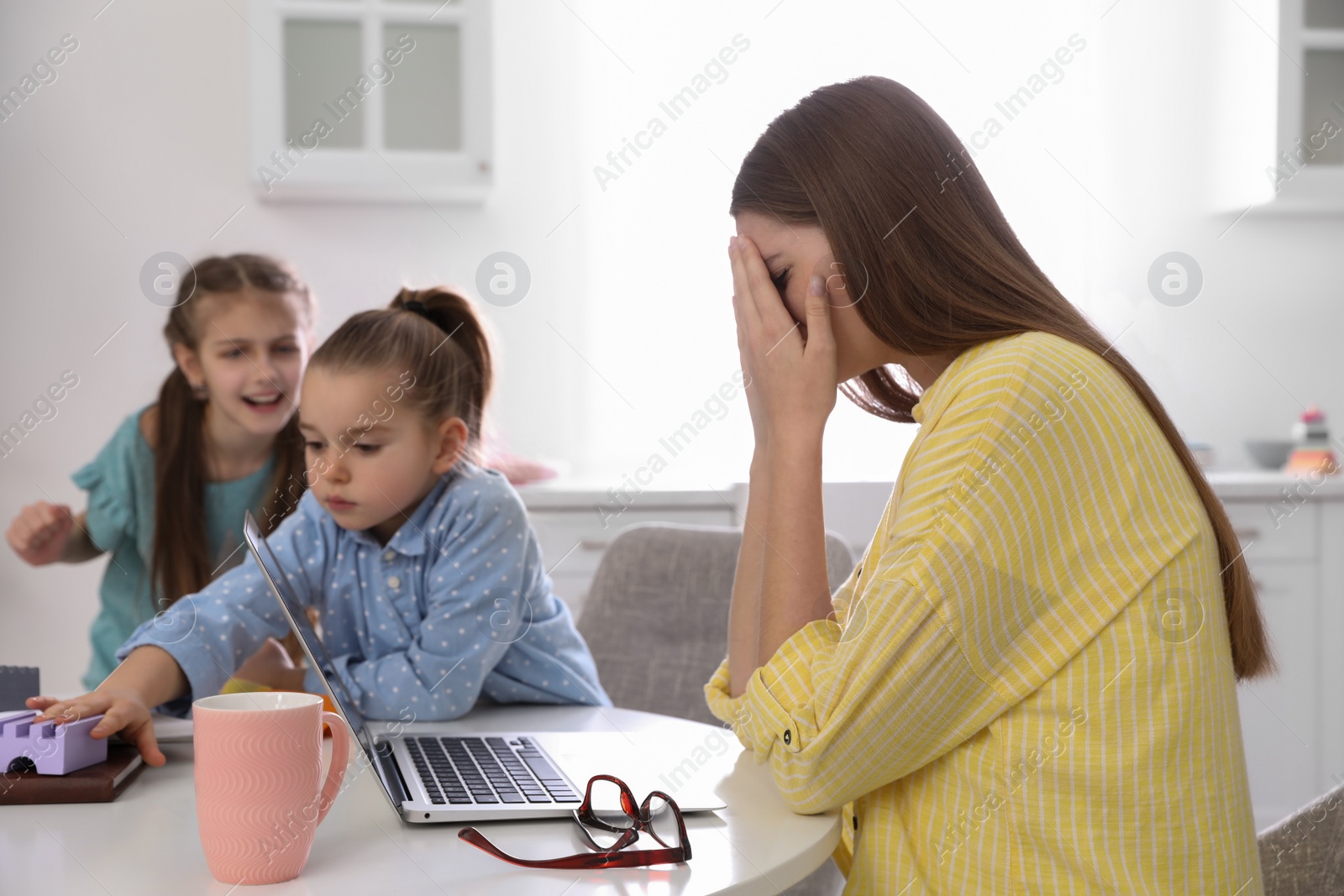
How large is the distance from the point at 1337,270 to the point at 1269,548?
1016mm

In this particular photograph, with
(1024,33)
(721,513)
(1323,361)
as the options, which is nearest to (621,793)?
(721,513)

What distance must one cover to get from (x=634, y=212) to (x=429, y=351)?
5.96 feet

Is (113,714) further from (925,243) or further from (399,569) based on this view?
(925,243)

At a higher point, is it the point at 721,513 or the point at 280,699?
the point at 280,699

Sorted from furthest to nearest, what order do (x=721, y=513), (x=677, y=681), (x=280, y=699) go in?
(x=721, y=513) → (x=677, y=681) → (x=280, y=699)

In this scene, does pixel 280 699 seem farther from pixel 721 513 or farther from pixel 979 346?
A: pixel 721 513

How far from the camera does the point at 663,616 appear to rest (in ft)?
5.16

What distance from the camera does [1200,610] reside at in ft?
2.39

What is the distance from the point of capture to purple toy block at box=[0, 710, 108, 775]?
0.76 m

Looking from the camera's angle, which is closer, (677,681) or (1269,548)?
(677,681)

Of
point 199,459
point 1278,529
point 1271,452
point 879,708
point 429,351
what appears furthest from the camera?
point 1271,452

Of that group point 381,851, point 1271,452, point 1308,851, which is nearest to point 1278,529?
point 1271,452

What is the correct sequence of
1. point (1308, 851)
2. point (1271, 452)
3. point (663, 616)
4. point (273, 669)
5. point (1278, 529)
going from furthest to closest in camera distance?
1. point (1271, 452)
2. point (1278, 529)
3. point (663, 616)
4. point (273, 669)
5. point (1308, 851)

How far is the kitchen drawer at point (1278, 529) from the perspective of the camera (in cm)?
253
